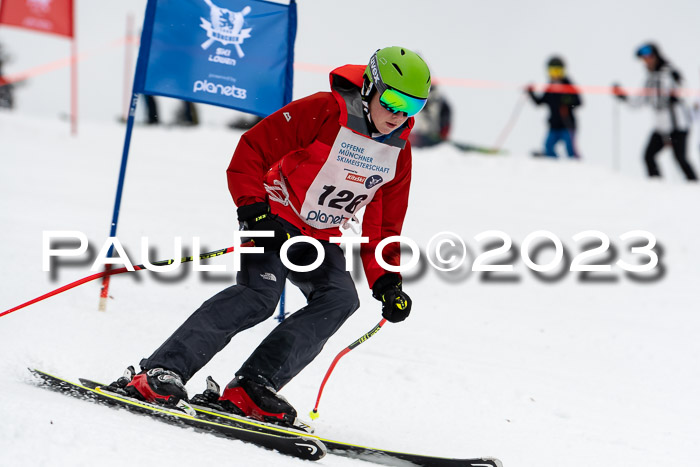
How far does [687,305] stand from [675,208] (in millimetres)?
3289

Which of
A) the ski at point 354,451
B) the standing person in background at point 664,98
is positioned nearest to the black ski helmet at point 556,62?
the standing person in background at point 664,98

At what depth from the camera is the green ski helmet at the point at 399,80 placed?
312 cm

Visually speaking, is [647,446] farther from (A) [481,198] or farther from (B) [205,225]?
(A) [481,198]

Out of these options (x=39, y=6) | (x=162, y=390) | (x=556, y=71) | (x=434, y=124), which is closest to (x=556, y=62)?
(x=556, y=71)

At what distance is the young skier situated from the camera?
9.98 ft

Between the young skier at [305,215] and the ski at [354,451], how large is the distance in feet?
0.40

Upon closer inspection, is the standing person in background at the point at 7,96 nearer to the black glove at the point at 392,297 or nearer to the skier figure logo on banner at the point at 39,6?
the skier figure logo on banner at the point at 39,6

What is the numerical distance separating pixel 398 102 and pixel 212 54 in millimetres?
2147

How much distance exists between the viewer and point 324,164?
330cm

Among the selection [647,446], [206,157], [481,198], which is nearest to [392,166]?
[647,446]

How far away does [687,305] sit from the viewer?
263 inches

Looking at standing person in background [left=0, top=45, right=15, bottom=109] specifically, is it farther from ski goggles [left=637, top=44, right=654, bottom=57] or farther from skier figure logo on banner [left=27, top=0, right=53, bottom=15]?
ski goggles [left=637, top=44, right=654, bottom=57]

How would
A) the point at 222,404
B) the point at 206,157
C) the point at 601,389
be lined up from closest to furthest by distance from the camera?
the point at 222,404, the point at 601,389, the point at 206,157

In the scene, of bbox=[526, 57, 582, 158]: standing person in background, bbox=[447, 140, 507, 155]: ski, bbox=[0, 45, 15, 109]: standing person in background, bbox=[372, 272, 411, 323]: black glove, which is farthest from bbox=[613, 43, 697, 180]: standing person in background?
bbox=[0, 45, 15, 109]: standing person in background
